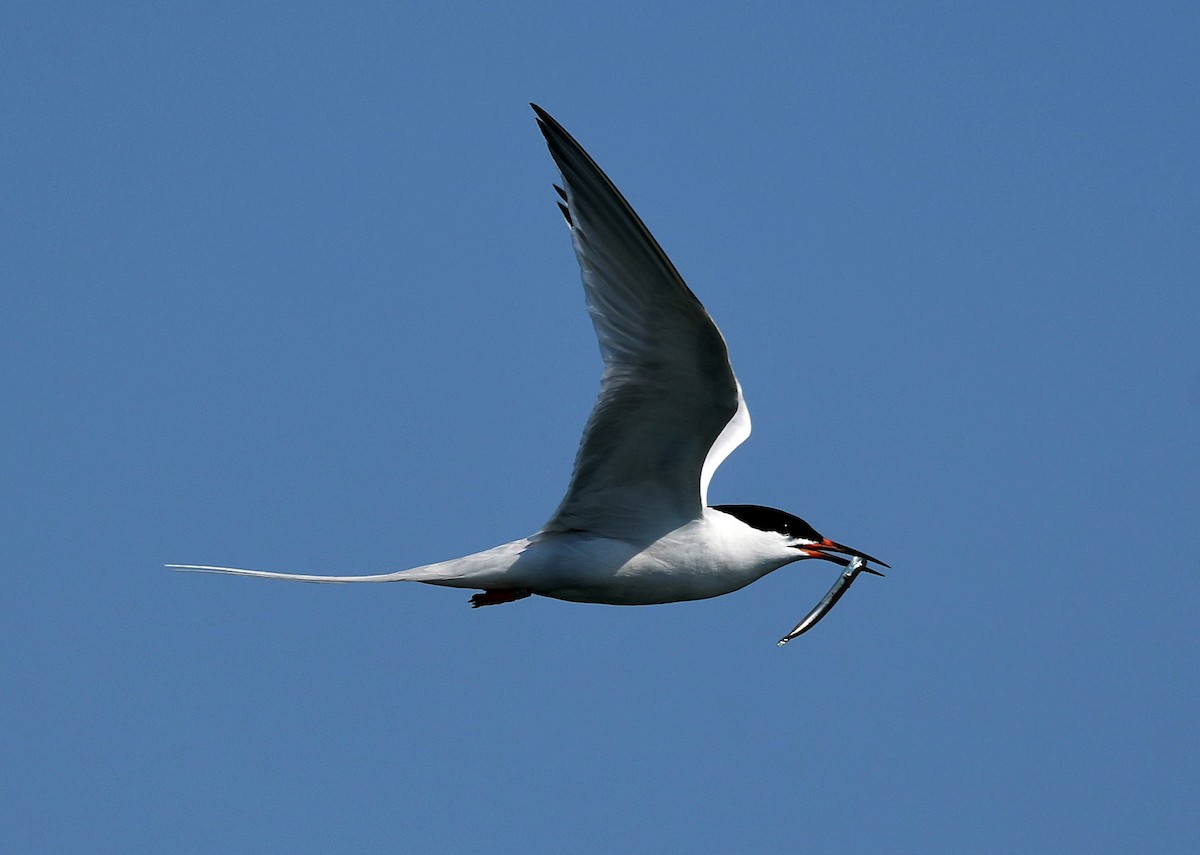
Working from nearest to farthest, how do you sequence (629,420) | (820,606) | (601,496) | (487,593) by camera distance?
(629,420)
(601,496)
(487,593)
(820,606)

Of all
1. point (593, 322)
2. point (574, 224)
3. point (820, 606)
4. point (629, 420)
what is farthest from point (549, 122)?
point (820, 606)

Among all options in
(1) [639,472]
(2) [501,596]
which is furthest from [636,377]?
(2) [501,596]

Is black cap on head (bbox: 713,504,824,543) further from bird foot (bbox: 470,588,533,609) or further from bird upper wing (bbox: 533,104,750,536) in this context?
bird foot (bbox: 470,588,533,609)

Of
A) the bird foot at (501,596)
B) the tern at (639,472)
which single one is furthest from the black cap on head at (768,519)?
the bird foot at (501,596)

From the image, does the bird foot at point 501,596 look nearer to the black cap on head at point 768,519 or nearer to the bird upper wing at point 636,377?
the bird upper wing at point 636,377

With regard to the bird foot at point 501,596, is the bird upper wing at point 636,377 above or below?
above

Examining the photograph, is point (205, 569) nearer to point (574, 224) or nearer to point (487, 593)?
point (487, 593)

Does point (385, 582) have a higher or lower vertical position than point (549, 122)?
lower

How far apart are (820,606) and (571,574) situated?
1537 mm

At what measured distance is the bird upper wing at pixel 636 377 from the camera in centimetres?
504

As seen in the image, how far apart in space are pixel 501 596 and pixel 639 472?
1003mm

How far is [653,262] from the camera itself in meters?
5.09

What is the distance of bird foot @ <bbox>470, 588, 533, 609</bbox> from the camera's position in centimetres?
654

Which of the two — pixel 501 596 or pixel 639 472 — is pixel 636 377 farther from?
pixel 501 596
